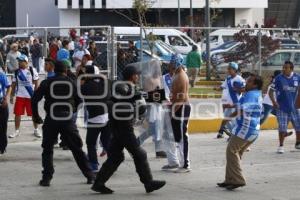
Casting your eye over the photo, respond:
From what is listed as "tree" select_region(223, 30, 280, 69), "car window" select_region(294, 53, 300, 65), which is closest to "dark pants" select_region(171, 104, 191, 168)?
"tree" select_region(223, 30, 280, 69)

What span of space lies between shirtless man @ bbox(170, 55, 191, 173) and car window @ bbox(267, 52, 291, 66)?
810 cm

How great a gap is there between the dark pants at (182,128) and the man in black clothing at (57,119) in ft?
5.81

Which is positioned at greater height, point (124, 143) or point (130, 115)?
point (130, 115)

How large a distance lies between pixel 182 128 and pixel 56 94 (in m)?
2.22

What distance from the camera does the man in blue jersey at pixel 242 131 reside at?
10.1m

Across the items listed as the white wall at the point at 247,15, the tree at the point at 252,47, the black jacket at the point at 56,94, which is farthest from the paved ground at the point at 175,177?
the white wall at the point at 247,15

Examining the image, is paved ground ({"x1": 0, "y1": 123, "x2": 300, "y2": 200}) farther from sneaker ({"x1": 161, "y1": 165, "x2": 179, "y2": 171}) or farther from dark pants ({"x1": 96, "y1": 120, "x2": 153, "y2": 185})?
dark pants ({"x1": 96, "y1": 120, "x2": 153, "y2": 185})

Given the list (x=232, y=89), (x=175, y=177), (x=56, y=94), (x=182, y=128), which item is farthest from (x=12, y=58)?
(x=175, y=177)

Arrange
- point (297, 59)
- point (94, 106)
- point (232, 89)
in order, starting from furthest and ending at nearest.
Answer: point (297, 59)
point (232, 89)
point (94, 106)

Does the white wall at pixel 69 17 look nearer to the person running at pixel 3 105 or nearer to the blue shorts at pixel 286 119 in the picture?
the blue shorts at pixel 286 119

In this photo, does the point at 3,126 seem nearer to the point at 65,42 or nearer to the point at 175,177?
the point at 175,177

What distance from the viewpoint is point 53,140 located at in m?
10.4

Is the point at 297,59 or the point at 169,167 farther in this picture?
the point at 297,59

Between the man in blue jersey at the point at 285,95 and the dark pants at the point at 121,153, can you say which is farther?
the man in blue jersey at the point at 285,95
